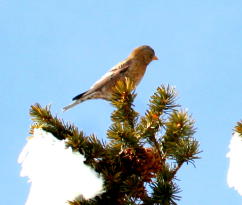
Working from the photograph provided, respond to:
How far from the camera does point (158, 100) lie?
9.64 feet

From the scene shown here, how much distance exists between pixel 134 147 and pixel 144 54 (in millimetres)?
4368

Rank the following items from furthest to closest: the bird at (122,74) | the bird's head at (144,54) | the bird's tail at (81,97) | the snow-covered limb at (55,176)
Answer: the bird's head at (144,54), the bird's tail at (81,97), the bird at (122,74), the snow-covered limb at (55,176)

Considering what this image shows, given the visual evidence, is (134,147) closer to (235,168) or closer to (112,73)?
(235,168)

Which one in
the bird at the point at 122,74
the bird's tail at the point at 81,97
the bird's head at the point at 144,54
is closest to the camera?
the bird at the point at 122,74

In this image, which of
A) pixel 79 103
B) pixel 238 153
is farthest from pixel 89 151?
pixel 79 103

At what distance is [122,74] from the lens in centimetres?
620

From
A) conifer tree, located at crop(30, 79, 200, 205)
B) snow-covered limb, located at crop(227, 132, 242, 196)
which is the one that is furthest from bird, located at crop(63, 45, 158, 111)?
snow-covered limb, located at crop(227, 132, 242, 196)

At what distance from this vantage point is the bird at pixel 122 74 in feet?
19.1

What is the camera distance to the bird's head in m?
6.82

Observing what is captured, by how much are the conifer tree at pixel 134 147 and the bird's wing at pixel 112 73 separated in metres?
2.91

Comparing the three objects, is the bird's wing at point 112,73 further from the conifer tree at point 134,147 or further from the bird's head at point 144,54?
the conifer tree at point 134,147

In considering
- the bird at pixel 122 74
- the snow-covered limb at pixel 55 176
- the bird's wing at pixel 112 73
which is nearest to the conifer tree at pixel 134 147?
the snow-covered limb at pixel 55 176

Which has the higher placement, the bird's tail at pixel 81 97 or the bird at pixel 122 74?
the bird at pixel 122 74

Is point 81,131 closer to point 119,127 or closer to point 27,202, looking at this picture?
point 119,127
